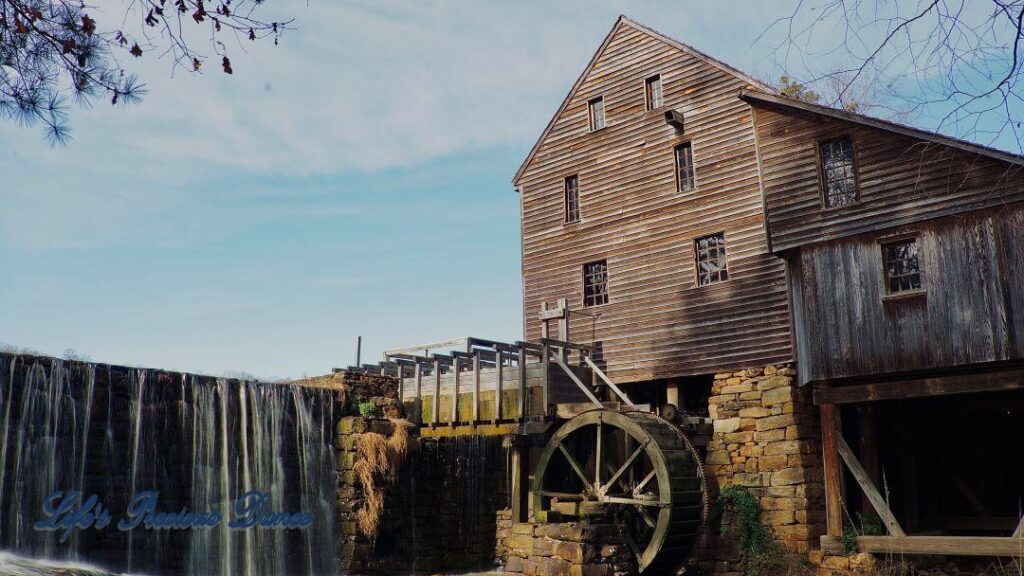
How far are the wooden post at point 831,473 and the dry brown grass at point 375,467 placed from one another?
8.00 metres

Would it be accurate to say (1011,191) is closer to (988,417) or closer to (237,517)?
(988,417)

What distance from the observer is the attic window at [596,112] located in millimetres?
18581

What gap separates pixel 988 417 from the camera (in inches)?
645

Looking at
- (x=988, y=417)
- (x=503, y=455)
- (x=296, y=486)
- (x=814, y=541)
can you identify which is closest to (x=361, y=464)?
(x=296, y=486)

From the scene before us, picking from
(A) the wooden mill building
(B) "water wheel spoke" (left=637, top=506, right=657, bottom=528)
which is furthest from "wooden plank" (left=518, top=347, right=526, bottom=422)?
(B) "water wheel spoke" (left=637, top=506, right=657, bottom=528)

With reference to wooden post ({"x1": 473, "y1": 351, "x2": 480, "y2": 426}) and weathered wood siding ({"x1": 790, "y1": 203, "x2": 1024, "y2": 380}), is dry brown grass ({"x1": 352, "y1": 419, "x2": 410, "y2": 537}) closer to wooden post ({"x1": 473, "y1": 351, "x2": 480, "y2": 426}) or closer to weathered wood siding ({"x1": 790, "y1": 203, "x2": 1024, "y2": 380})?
wooden post ({"x1": 473, "y1": 351, "x2": 480, "y2": 426})

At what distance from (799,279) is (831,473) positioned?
323 centimetres

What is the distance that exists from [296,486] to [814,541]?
9544 mm

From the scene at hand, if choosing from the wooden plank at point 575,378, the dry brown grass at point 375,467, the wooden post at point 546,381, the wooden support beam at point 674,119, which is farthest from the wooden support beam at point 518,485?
the wooden support beam at point 674,119

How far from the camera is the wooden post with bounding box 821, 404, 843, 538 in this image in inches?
530

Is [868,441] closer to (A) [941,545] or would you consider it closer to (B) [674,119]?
(A) [941,545]

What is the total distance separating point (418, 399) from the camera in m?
18.0

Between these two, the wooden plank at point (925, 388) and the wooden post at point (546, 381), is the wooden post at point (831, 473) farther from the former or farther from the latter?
the wooden post at point (546, 381)

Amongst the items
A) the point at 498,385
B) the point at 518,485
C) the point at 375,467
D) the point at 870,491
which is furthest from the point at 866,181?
the point at 375,467
